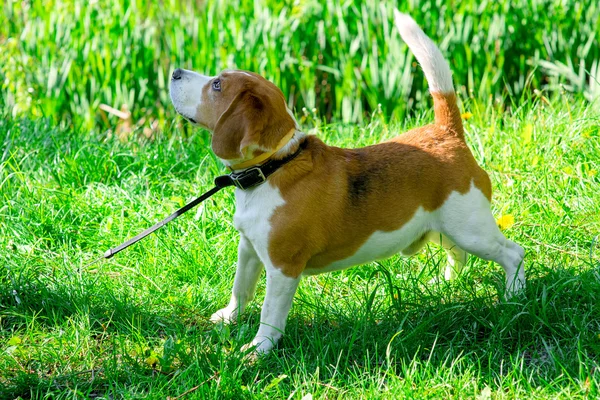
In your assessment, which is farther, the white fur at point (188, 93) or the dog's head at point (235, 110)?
the white fur at point (188, 93)

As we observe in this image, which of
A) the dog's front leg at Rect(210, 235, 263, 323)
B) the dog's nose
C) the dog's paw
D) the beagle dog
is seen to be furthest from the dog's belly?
the dog's nose

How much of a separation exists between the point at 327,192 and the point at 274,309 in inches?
21.4

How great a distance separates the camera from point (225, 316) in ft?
11.1

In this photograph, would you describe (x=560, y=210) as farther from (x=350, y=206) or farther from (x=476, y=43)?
(x=476, y=43)

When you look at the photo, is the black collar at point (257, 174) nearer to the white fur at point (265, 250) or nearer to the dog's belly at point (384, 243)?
the white fur at point (265, 250)

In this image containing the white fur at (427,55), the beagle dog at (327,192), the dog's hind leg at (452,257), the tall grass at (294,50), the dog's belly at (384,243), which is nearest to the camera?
the beagle dog at (327,192)

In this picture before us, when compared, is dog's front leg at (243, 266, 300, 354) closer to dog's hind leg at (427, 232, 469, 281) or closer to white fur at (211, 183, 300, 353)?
white fur at (211, 183, 300, 353)

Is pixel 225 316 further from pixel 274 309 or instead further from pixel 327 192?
pixel 327 192

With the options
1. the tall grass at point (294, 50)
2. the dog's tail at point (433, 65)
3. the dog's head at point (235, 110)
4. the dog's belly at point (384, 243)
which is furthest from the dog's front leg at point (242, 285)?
the tall grass at point (294, 50)

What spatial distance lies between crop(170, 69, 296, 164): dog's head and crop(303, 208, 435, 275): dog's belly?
624 millimetres

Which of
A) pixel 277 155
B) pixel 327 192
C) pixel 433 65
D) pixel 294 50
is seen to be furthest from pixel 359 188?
pixel 294 50

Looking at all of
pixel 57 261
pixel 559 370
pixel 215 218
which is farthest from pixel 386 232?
pixel 57 261

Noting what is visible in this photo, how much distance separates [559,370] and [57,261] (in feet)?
8.21

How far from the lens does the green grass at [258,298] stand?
9.37 ft
